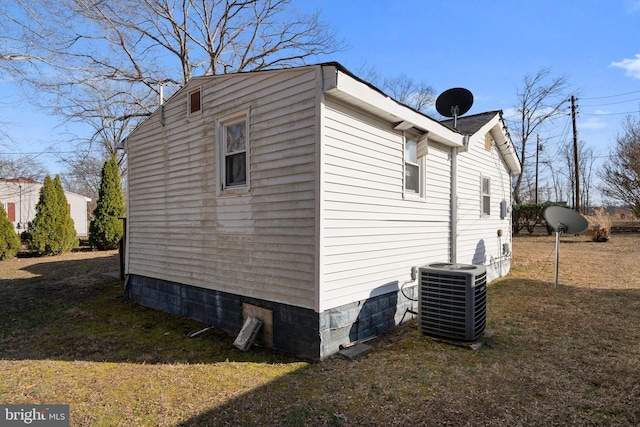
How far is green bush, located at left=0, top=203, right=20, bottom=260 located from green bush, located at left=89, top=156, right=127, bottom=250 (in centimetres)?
268

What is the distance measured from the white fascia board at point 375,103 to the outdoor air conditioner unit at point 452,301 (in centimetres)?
228

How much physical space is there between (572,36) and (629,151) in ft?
56.9

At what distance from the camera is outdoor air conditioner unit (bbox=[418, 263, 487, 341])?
176 inches

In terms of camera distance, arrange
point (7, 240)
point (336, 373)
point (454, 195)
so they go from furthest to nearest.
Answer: point (7, 240)
point (454, 195)
point (336, 373)

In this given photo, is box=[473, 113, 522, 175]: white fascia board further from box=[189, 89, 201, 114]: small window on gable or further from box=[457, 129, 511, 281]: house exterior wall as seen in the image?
box=[189, 89, 201, 114]: small window on gable

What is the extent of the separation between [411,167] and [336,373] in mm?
3637

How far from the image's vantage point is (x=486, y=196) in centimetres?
880

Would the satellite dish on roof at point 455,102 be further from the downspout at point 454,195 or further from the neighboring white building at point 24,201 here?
the neighboring white building at point 24,201

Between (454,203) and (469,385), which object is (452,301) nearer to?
(469,385)

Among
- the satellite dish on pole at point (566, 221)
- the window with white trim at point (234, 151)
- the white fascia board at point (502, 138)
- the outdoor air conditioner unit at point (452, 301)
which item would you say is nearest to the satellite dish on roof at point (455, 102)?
the white fascia board at point (502, 138)

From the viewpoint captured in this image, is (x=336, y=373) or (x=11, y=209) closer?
(x=336, y=373)

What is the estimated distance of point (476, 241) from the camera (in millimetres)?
8039

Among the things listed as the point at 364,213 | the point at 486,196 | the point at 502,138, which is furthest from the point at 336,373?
the point at 502,138

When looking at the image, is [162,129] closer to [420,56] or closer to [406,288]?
[406,288]
